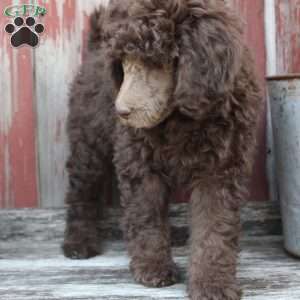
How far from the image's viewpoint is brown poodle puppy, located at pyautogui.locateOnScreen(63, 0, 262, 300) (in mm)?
1954

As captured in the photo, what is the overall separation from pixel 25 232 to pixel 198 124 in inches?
49.7

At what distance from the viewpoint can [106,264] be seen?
8.61 feet

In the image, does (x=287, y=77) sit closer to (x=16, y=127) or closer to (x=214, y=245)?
(x=214, y=245)

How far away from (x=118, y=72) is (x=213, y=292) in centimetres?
83

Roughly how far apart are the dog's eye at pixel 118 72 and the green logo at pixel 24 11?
0.92 meters

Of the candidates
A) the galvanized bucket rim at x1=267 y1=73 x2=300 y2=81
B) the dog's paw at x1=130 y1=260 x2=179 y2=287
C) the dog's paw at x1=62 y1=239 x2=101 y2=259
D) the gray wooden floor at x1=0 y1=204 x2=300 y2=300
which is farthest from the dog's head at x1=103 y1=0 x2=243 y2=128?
the dog's paw at x1=62 y1=239 x2=101 y2=259

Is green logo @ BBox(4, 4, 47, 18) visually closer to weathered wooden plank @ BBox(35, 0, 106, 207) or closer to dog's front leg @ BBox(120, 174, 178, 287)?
weathered wooden plank @ BBox(35, 0, 106, 207)

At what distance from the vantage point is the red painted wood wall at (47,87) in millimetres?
2916

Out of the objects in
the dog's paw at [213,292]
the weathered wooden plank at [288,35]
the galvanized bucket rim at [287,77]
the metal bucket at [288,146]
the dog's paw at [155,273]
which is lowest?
the dog's paw at [213,292]

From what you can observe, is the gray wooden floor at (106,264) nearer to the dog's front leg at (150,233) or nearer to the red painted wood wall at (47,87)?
the dog's front leg at (150,233)

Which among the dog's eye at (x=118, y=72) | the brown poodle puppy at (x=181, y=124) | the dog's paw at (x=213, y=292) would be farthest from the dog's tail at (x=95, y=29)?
the dog's paw at (x=213, y=292)

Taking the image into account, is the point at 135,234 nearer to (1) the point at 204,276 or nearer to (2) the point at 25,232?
(1) the point at 204,276

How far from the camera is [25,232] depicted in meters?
2.99

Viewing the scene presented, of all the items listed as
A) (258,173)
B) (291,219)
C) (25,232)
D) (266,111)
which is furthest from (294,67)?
(25,232)
